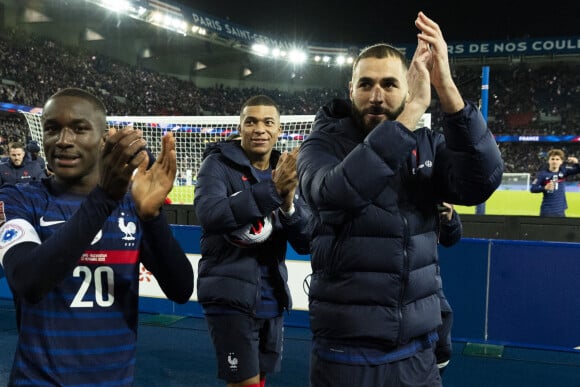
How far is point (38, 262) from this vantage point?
1.36 meters

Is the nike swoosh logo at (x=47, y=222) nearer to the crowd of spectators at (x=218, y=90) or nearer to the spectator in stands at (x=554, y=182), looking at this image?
the spectator in stands at (x=554, y=182)

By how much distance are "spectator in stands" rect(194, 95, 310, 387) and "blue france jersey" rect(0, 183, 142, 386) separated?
3.12 ft

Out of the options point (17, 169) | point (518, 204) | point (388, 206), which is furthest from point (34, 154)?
point (518, 204)

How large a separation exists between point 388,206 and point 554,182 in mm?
7955

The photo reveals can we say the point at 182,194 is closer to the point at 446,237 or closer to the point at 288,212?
the point at 288,212

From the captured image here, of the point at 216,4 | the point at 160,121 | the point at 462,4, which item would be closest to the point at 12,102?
the point at 216,4

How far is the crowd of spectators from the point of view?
27.5 meters

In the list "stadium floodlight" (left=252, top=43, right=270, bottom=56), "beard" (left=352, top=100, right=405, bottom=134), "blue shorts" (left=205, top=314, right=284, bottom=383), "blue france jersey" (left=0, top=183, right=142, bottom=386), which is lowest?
"blue shorts" (left=205, top=314, right=284, bottom=383)

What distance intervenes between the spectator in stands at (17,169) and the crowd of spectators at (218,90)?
1837 cm

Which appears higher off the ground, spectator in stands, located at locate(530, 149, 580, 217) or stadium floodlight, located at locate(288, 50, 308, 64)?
stadium floodlight, located at locate(288, 50, 308, 64)

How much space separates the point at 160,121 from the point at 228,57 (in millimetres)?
33213

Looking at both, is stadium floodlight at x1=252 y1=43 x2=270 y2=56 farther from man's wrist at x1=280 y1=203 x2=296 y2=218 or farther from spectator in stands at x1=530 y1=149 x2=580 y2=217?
man's wrist at x1=280 y1=203 x2=296 y2=218

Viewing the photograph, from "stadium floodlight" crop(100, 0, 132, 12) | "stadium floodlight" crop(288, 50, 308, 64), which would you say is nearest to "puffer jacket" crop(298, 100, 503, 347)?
"stadium floodlight" crop(100, 0, 132, 12)

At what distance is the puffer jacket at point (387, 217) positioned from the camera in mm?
1614
